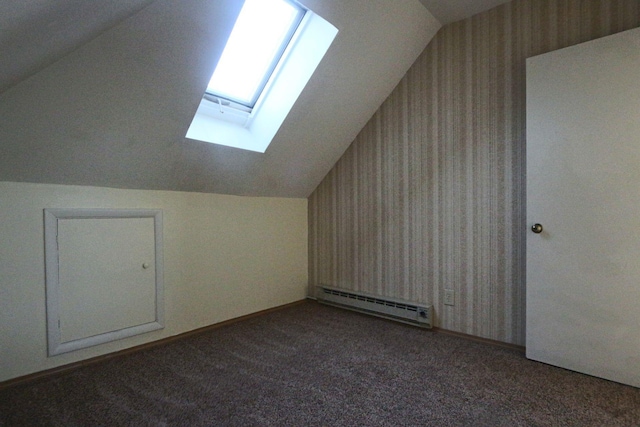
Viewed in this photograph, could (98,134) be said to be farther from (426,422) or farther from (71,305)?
(426,422)

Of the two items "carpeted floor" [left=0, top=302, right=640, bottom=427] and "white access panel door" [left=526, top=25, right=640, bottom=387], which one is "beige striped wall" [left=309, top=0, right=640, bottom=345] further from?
"carpeted floor" [left=0, top=302, right=640, bottom=427]

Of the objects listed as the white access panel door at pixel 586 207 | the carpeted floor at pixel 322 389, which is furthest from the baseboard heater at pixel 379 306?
the white access panel door at pixel 586 207

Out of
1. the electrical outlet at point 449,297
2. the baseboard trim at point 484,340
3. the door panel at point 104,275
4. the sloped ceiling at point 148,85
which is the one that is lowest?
the baseboard trim at point 484,340

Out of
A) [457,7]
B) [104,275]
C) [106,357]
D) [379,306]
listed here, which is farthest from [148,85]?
[379,306]

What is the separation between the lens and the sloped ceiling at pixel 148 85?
1.18 meters

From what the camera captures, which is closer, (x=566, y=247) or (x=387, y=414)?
(x=387, y=414)

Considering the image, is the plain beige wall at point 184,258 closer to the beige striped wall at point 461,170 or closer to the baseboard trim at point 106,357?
the baseboard trim at point 106,357

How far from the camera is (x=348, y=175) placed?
2.88m

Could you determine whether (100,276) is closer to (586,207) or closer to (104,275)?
(104,275)

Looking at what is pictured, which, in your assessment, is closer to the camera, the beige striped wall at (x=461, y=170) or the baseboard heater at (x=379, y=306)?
the beige striped wall at (x=461, y=170)

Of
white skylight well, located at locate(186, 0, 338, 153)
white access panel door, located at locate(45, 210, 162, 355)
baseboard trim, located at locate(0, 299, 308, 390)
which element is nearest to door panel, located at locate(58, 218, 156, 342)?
white access panel door, located at locate(45, 210, 162, 355)

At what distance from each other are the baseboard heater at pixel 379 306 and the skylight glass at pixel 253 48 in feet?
6.11

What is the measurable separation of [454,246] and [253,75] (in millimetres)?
1943

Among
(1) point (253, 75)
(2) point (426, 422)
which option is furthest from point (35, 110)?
(2) point (426, 422)
